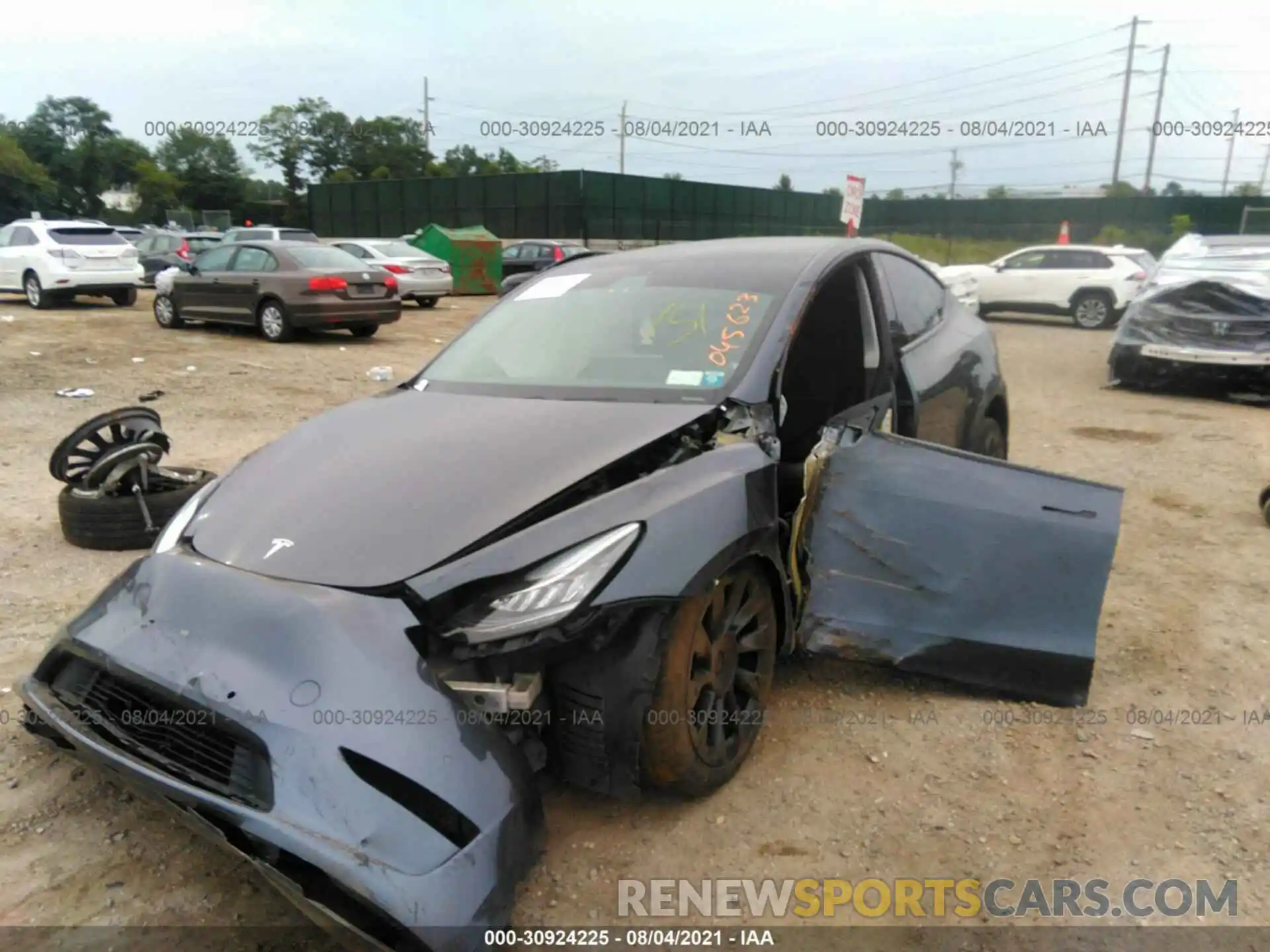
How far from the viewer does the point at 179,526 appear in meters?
2.72

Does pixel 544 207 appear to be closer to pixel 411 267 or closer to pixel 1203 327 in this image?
pixel 411 267

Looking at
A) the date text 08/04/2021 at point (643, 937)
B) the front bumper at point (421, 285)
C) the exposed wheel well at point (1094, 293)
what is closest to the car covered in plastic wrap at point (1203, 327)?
the exposed wheel well at point (1094, 293)

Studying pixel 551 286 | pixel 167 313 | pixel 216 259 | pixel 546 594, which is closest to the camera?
pixel 546 594

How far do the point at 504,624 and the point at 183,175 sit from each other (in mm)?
64899

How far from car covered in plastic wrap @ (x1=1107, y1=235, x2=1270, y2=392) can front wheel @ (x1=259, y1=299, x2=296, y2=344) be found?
10561 mm

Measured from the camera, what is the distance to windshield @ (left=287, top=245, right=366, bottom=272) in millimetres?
12719

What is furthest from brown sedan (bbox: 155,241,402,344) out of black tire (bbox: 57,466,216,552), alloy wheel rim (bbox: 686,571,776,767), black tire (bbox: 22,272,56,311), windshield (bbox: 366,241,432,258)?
alloy wheel rim (bbox: 686,571,776,767)

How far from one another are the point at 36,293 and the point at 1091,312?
62.2ft

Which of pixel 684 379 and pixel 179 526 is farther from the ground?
pixel 684 379

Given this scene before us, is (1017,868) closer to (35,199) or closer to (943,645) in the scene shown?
(943,645)

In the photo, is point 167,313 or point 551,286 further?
point 167,313

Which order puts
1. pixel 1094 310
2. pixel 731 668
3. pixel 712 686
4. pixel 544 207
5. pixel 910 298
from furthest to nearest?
pixel 544 207
pixel 1094 310
pixel 910 298
pixel 731 668
pixel 712 686

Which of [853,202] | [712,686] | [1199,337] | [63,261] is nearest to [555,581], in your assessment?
[712,686]

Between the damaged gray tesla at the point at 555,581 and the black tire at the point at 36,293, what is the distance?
1494 cm
